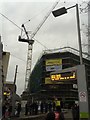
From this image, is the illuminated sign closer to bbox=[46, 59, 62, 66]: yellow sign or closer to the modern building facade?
the modern building facade

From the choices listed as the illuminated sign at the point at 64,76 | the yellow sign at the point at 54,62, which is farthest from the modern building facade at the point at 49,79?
the illuminated sign at the point at 64,76

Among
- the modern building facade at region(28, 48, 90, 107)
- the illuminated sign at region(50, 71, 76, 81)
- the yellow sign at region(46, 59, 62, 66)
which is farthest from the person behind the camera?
the yellow sign at region(46, 59, 62, 66)

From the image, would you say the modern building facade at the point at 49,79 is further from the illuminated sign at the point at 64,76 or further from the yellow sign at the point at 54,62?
the illuminated sign at the point at 64,76

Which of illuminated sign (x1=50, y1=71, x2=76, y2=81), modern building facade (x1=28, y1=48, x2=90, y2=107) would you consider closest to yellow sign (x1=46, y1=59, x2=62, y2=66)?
modern building facade (x1=28, y1=48, x2=90, y2=107)

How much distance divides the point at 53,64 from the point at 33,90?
519 inches

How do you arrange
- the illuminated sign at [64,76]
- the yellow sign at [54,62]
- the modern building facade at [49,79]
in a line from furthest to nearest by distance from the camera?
the yellow sign at [54,62]
the modern building facade at [49,79]
the illuminated sign at [64,76]

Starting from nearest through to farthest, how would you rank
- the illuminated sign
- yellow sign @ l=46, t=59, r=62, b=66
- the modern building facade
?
the illuminated sign < the modern building facade < yellow sign @ l=46, t=59, r=62, b=66

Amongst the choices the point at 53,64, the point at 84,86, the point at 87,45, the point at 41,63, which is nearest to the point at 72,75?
the point at 84,86

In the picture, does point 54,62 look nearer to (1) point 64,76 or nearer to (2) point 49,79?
(2) point 49,79

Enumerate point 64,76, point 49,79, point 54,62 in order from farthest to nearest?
point 54,62, point 49,79, point 64,76

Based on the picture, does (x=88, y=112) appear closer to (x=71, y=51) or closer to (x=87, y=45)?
(x=87, y=45)

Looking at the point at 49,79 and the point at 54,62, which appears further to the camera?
the point at 54,62

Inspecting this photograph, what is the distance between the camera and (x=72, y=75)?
616 inches

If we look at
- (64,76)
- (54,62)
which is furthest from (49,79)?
(64,76)
